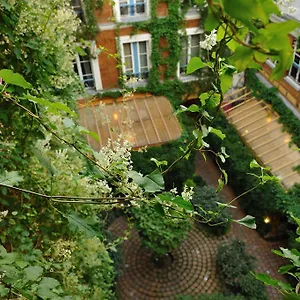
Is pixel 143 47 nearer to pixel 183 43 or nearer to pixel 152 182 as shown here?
pixel 183 43

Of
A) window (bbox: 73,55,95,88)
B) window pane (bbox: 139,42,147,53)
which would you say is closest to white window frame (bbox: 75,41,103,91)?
window (bbox: 73,55,95,88)

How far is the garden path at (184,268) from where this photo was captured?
7.59 metres

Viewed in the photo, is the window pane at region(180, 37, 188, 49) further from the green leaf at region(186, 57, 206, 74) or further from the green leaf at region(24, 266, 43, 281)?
the green leaf at region(186, 57, 206, 74)

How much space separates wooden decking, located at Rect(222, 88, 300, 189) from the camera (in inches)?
352

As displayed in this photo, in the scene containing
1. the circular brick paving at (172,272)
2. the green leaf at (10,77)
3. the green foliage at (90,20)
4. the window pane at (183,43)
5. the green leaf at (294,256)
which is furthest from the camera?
the window pane at (183,43)

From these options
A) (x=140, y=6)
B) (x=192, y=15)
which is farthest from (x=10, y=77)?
(x=192, y=15)

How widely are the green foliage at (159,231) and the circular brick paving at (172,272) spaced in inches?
31.7

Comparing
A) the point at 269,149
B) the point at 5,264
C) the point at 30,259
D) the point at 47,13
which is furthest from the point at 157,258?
the point at 5,264

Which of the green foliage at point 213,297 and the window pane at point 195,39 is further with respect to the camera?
the window pane at point 195,39

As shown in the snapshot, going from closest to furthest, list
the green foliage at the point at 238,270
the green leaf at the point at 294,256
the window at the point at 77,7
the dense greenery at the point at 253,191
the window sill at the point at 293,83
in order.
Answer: the green leaf at the point at 294,256 < the green foliage at the point at 238,270 < the dense greenery at the point at 253,191 < the window at the point at 77,7 < the window sill at the point at 293,83

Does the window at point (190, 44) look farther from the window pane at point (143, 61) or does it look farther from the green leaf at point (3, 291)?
the green leaf at point (3, 291)

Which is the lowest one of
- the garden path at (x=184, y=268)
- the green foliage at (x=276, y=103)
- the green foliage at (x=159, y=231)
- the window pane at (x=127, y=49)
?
the garden path at (x=184, y=268)

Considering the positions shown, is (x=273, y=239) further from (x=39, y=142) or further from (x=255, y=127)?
(x=39, y=142)

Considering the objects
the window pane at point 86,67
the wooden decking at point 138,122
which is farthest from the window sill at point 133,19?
the wooden decking at point 138,122
